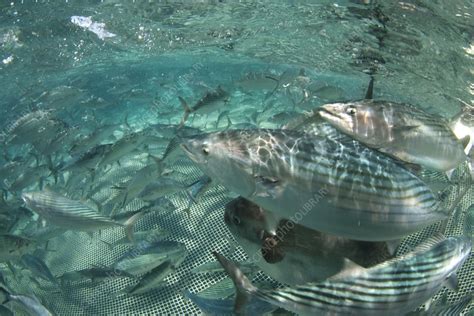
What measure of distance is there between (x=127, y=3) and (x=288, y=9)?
5.22 meters

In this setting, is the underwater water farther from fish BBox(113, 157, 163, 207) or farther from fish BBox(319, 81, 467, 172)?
fish BBox(319, 81, 467, 172)

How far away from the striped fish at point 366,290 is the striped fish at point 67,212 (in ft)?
7.76

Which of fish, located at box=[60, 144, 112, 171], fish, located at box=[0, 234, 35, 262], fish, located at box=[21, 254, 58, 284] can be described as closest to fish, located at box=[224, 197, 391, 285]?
fish, located at box=[0, 234, 35, 262]

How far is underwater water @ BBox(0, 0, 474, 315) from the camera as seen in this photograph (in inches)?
127

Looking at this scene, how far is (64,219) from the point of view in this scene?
405cm

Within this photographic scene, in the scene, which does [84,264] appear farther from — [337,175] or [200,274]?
[337,175]

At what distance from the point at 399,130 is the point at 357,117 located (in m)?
0.41

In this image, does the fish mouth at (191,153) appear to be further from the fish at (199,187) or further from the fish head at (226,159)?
the fish at (199,187)

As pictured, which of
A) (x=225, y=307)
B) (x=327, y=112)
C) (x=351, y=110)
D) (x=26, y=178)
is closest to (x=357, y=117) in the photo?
(x=351, y=110)

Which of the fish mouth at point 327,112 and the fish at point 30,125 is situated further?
the fish at point 30,125

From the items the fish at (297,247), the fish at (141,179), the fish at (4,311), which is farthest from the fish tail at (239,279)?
the fish at (141,179)

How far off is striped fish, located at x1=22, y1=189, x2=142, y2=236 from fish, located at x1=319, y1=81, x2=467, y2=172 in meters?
2.65

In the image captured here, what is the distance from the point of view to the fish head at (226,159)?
6.90ft

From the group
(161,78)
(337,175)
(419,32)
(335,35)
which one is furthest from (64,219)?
(161,78)
